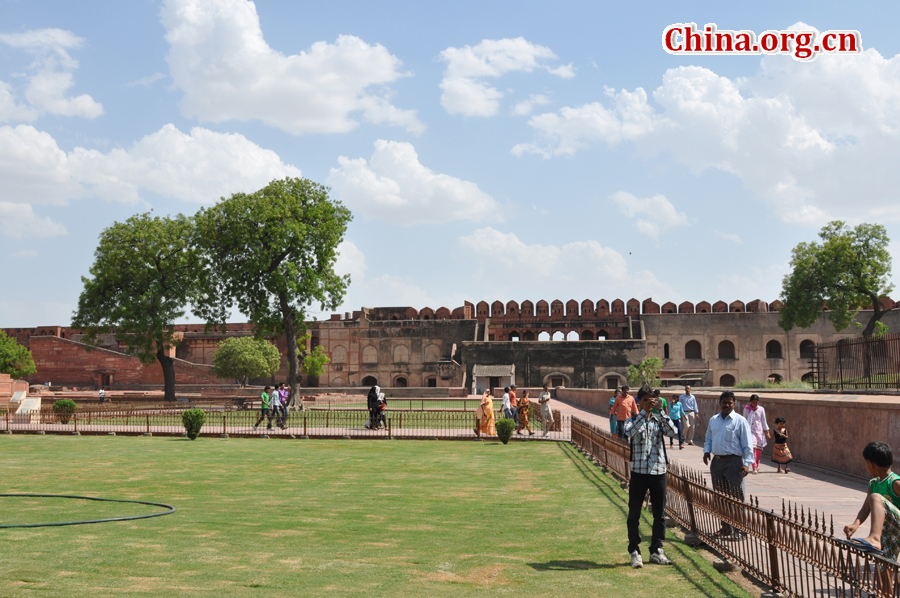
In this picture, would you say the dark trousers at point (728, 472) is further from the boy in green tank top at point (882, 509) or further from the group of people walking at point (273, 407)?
the group of people walking at point (273, 407)

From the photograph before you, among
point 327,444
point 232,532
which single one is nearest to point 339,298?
point 327,444

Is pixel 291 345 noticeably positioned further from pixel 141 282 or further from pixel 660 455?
pixel 660 455

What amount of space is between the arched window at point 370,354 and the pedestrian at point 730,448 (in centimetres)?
4668

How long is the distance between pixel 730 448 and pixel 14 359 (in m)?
47.7

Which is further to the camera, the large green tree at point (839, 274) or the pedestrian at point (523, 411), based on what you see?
the large green tree at point (839, 274)

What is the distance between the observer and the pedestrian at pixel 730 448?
5910 mm

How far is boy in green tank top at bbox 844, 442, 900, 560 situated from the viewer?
3518 millimetres

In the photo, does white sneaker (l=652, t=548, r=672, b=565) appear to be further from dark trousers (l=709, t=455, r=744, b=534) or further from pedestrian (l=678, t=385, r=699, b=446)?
pedestrian (l=678, t=385, r=699, b=446)

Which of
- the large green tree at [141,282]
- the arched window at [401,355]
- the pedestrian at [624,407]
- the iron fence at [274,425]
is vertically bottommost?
the iron fence at [274,425]

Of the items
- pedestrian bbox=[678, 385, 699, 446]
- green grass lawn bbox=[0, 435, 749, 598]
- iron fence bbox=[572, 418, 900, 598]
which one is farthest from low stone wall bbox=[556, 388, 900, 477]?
iron fence bbox=[572, 418, 900, 598]

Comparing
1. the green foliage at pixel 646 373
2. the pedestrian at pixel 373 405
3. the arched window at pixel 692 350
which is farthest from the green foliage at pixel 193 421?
the arched window at pixel 692 350

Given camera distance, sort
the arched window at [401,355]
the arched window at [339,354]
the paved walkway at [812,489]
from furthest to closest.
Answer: the arched window at [339,354] → the arched window at [401,355] → the paved walkway at [812,489]

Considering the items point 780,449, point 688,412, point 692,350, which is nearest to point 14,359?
point 688,412

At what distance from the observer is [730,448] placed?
5.95 meters
